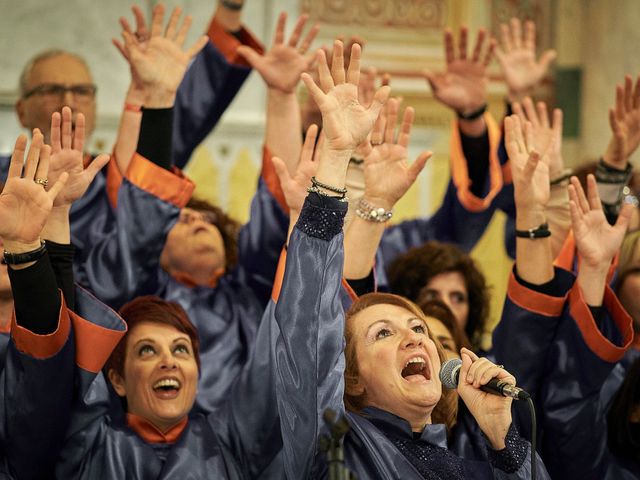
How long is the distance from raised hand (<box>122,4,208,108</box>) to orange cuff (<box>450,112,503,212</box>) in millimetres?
1116

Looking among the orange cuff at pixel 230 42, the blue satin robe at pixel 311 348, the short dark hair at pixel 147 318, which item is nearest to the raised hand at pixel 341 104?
the blue satin robe at pixel 311 348

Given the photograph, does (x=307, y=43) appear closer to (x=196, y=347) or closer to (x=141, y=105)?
(x=141, y=105)

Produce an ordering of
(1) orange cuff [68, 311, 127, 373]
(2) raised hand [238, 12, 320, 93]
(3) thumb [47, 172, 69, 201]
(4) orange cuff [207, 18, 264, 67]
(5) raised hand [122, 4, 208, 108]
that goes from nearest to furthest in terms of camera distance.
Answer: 1. (3) thumb [47, 172, 69, 201]
2. (1) orange cuff [68, 311, 127, 373]
3. (5) raised hand [122, 4, 208, 108]
4. (2) raised hand [238, 12, 320, 93]
5. (4) orange cuff [207, 18, 264, 67]

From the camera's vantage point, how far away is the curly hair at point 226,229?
3.88m

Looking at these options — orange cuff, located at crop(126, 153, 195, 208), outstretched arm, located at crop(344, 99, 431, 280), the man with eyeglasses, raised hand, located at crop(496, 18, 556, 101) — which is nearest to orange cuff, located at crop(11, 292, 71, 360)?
orange cuff, located at crop(126, 153, 195, 208)

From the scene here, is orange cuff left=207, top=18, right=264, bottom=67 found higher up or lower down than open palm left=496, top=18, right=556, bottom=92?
higher up

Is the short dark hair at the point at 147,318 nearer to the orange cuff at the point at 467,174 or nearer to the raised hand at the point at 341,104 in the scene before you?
the raised hand at the point at 341,104

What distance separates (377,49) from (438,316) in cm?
256

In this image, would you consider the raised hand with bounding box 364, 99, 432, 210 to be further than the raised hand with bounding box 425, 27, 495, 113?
No

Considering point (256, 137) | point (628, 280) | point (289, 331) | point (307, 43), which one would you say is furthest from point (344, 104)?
point (256, 137)

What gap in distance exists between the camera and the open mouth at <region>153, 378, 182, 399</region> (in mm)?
2824

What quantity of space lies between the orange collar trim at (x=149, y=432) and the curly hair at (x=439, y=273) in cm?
105

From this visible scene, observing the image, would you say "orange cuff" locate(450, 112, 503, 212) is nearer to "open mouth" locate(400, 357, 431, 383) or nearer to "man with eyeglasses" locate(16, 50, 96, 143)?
"man with eyeglasses" locate(16, 50, 96, 143)

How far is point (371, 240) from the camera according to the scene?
294 centimetres
